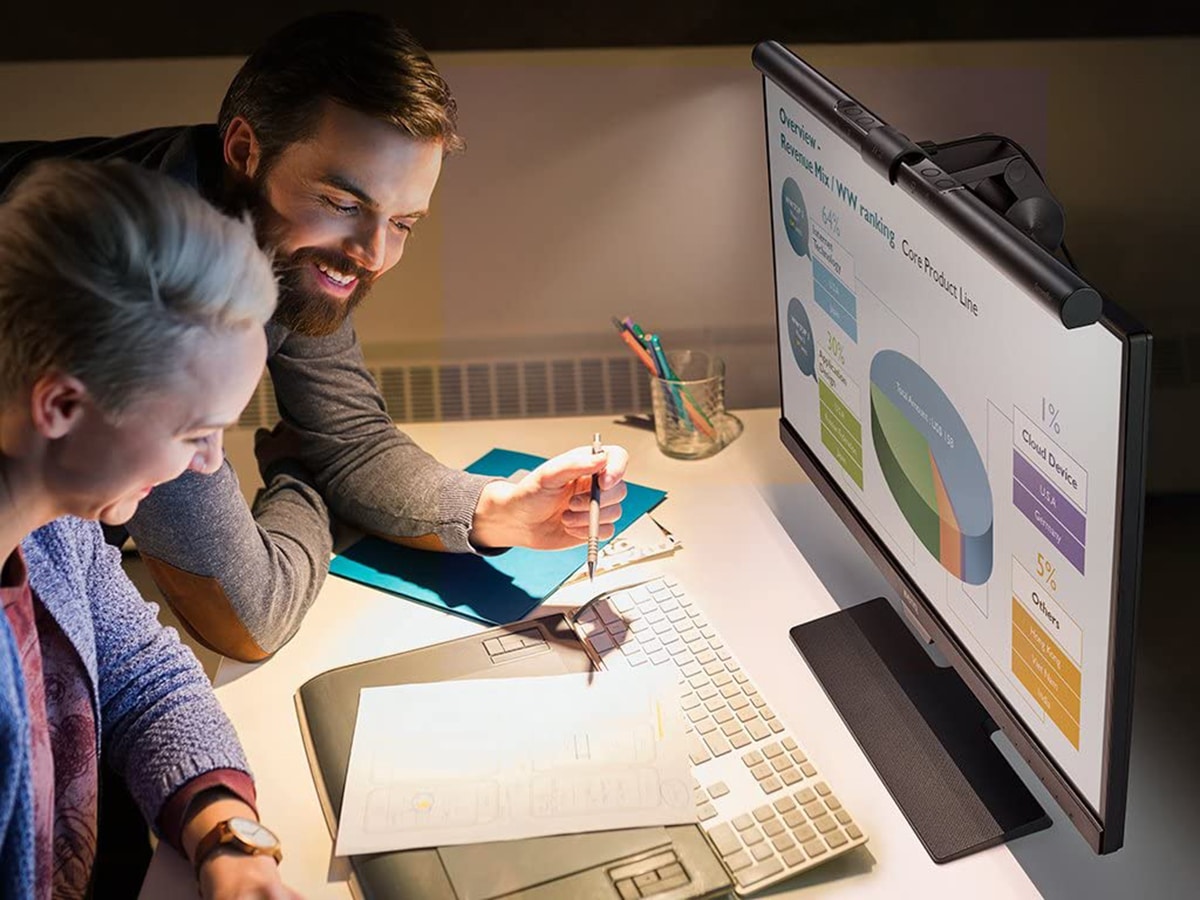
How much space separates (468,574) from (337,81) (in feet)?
1.72

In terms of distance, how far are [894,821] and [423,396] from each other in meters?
1.05

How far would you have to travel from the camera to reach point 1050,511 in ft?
2.91

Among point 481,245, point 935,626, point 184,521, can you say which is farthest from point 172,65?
point 935,626

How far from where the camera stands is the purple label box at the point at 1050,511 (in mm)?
859

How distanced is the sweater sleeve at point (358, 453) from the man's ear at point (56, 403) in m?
0.64

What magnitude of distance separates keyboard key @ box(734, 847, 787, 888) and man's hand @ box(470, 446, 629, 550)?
0.47 meters

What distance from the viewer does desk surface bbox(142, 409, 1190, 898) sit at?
1043 millimetres

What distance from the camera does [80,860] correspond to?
1.11m

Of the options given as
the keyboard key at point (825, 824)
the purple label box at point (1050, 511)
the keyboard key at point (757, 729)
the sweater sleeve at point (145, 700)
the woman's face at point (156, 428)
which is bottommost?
the keyboard key at point (825, 824)

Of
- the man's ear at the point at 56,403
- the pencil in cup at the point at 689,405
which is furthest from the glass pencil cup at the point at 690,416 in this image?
the man's ear at the point at 56,403

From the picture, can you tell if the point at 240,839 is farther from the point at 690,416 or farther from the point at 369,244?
the point at 690,416

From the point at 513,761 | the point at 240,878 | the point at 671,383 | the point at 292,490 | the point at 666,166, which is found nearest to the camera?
the point at 240,878

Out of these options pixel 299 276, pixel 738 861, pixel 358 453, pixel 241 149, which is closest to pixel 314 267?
pixel 299 276

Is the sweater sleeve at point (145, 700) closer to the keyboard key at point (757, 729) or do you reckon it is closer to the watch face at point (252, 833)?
the watch face at point (252, 833)
